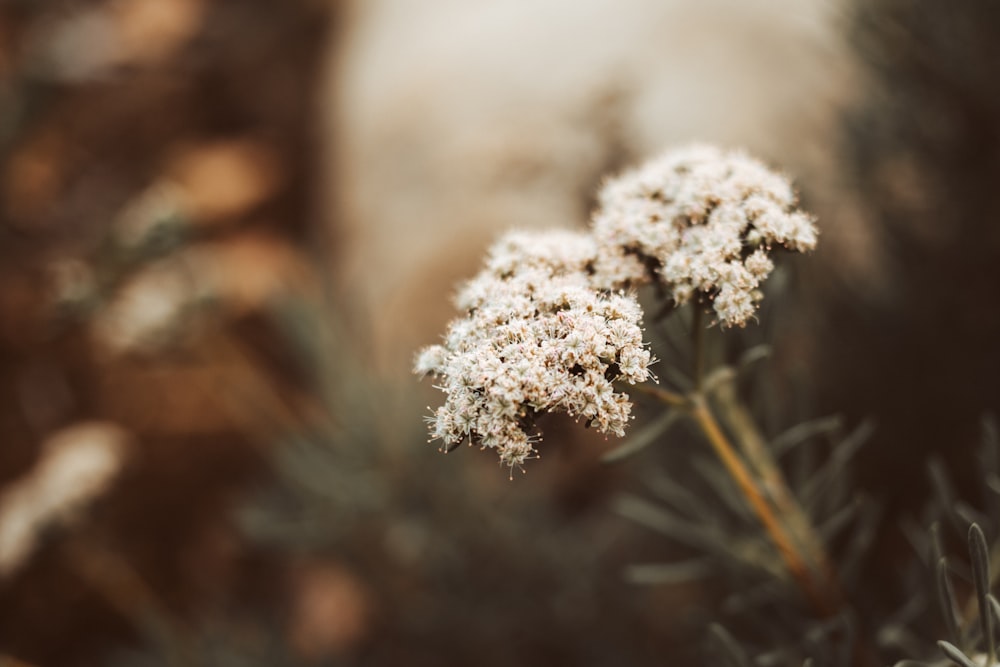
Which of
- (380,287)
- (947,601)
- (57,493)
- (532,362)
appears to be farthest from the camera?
(380,287)

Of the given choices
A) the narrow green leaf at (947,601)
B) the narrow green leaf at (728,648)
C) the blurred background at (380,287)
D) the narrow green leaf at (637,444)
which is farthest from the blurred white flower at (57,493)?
the narrow green leaf at (947,601)

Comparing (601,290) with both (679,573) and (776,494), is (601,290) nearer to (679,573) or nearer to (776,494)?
(776,494)

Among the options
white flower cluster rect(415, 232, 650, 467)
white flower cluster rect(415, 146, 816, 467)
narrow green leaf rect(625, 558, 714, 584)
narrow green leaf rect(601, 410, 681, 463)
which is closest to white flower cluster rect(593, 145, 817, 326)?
white flower cluster rect(415, 146, 816, 467)

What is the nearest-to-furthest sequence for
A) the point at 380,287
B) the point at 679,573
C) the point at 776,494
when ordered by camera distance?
the point at 776,494 → the point at 679,573 → the point at 380,287

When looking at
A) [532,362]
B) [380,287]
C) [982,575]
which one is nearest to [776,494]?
[982,575]

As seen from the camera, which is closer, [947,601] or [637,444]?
[947,601]

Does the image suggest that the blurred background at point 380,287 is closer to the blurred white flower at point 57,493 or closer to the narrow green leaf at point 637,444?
the blurred white flower at point 57,493
